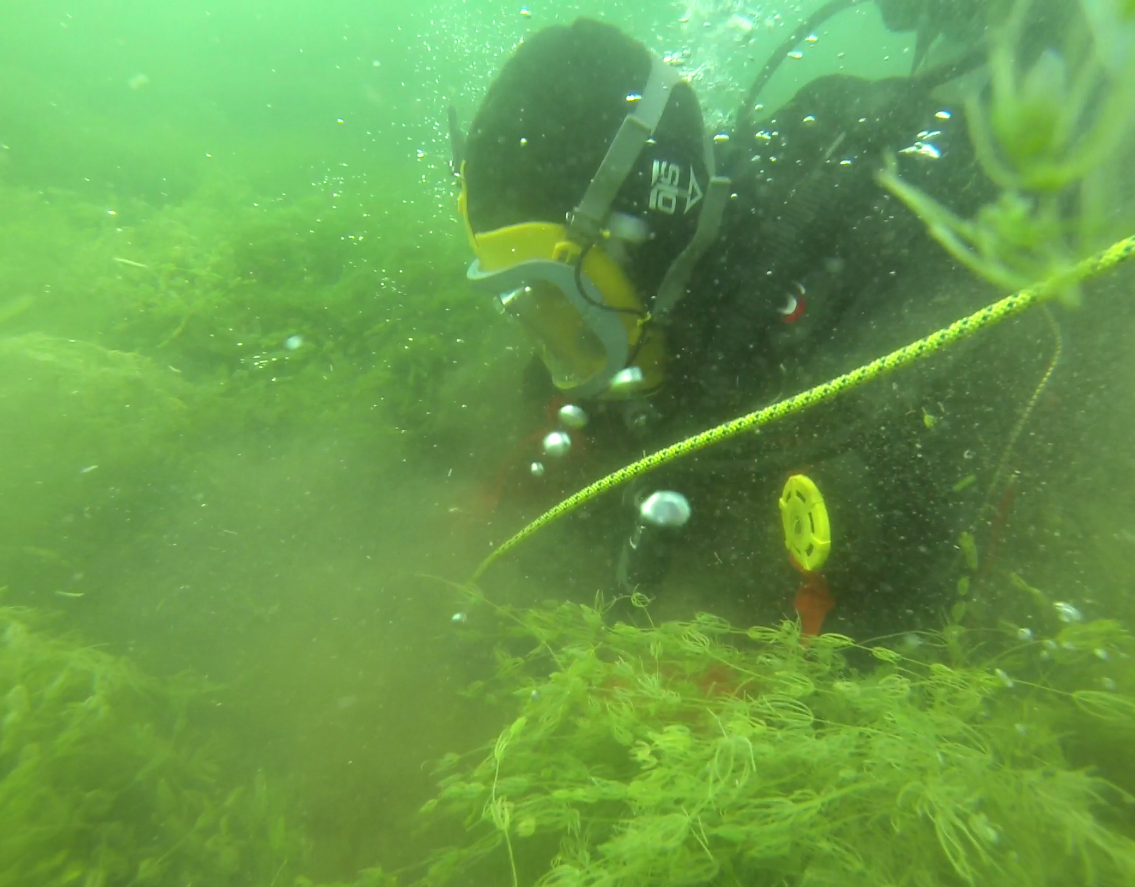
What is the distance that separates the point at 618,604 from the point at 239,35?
132 ft

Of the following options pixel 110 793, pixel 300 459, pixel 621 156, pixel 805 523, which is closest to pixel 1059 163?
pixel 805 523

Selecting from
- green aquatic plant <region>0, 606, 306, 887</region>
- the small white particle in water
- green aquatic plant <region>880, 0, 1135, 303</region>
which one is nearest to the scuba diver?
green aquatic plant <region>880, 0, 1135, 303</region>

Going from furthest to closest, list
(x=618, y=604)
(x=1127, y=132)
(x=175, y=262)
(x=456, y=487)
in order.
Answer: (x=175, y=262) → (x=456, y=487) → (x=618, y=604) → (x=1127, y=132)

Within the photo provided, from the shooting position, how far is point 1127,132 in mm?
1262

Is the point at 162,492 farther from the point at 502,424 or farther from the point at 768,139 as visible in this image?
the point at 768,139

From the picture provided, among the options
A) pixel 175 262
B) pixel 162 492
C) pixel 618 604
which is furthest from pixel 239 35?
pixel 618 604

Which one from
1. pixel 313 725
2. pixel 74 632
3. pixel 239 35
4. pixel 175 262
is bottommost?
pixel 313 725

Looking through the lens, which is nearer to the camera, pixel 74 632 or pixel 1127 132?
pixel 1127 132

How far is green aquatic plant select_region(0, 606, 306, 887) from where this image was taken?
5.65 ft

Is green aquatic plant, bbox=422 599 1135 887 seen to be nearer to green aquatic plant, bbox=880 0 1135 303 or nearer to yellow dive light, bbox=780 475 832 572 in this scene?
yellow dive light, bbox=780 475 832 572

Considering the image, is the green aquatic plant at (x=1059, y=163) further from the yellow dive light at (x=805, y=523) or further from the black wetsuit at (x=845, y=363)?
the yellow dive light at (x=805, y=523)

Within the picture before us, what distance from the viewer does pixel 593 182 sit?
2.19 metres

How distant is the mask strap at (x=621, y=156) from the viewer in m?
2.14

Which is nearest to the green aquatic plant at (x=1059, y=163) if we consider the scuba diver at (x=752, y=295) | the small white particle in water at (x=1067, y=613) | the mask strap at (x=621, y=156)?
the scuba diver at (x=752, y=295)
